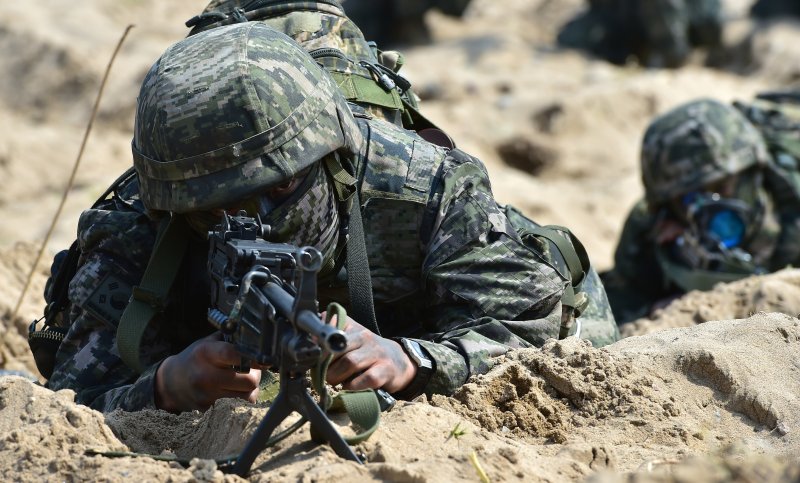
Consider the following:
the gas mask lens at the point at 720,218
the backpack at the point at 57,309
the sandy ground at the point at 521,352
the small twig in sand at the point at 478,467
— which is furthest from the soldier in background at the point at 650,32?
→ the small twig in sand at the point at 478,467

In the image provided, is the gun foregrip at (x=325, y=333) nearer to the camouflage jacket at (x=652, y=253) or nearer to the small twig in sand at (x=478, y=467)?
the small twig in sand at (x=478, y=467)

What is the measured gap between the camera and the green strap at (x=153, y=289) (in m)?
3.20

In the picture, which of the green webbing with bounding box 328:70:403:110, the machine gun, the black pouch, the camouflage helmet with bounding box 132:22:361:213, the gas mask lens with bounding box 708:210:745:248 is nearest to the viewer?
the machine gun

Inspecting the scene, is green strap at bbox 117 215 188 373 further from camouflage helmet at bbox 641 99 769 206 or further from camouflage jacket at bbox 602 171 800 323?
camouflage helmet at bbox 641 99 769 206

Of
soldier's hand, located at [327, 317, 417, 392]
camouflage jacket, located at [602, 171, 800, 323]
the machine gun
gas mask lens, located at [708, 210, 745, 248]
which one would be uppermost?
the machine gun

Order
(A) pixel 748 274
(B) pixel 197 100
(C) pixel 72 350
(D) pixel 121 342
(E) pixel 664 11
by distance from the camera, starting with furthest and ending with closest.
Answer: (E) pixel 664 11, (A) pixel 748 274, (C) pixel 72 350, (D) pixel 121 342, (B) pixel 197 100

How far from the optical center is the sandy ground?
2600 millimetres

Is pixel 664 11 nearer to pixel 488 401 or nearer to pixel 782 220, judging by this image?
pixel 782 220

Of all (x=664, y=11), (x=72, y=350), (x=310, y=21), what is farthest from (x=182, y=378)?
(x=664, y=11)

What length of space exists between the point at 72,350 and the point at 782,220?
15.1 feet

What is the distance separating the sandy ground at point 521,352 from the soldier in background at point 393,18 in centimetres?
31

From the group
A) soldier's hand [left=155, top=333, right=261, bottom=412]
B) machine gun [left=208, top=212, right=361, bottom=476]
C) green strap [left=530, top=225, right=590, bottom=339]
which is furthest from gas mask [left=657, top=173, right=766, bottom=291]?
machine gun [left=208, top=212, right=361, bottom=476]

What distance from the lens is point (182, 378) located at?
2.98 m

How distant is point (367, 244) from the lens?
3490 millimetres
